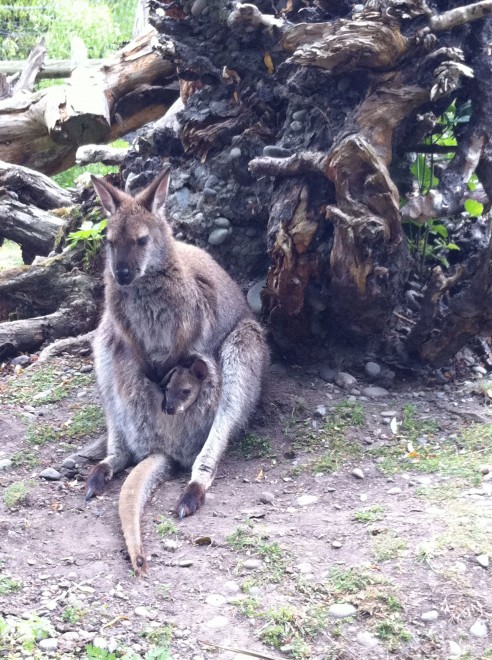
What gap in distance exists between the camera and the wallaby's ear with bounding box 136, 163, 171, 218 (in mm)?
4906

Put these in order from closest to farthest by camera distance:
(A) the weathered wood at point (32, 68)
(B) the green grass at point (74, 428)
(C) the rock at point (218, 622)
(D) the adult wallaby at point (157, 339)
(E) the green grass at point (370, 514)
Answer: (C) the rock at point (218, 622)
(E) the green grass at point (370, 514)
(D) the adult wallaby at point (157, 339)
(B) the green grass at point (74, 428)
(A) the weathered wood at point (32, 68)

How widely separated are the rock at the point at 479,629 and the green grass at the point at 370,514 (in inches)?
35.5

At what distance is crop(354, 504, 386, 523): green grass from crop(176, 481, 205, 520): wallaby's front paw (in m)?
0.84

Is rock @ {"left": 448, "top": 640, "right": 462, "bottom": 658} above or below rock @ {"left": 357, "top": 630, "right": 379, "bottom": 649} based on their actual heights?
above

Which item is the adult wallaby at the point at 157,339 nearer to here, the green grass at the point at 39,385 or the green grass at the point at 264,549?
the green grass at the point at 39,385

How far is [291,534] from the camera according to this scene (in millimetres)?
3930

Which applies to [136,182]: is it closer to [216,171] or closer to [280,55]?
[216,171]

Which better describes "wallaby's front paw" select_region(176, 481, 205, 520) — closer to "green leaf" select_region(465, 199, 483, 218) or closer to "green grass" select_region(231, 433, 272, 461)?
"green grass" select_region(231, 433, 272, 461)

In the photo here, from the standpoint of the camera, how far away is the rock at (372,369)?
5.48 m

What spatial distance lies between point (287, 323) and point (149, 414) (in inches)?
43.6

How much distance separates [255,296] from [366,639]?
305 centimetres

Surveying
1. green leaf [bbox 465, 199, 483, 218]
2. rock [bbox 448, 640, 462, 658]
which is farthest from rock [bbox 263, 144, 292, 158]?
rock [bbox 448, 640, 462, 658]

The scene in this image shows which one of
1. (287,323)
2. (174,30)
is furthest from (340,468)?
(174,30)

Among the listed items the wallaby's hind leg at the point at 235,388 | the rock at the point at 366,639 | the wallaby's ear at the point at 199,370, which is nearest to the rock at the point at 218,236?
the wallaby's hind leg at the point at 235,388
